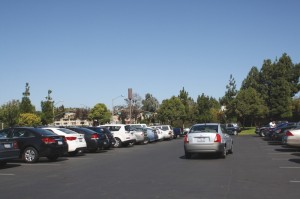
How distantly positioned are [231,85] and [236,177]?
81114 mm

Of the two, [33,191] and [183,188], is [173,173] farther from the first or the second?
[33,191]

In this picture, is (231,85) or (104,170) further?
(231,85)

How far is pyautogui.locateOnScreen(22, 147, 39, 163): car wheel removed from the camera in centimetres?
1678

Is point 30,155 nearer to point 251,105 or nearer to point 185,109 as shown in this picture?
point 251,105

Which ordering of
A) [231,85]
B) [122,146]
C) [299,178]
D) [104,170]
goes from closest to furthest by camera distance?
[299,178]
[104,170]
[122,146]
[231,85]

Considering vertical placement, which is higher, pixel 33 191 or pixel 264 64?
pixel 264 64

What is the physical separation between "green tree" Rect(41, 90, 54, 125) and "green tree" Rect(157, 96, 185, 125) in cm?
2184

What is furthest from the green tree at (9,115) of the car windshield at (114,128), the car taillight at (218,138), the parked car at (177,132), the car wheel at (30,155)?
the car taillight at (218,138)

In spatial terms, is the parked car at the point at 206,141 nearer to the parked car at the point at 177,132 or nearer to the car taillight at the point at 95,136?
the car taillight at the point at 95,136

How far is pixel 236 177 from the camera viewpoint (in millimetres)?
11602

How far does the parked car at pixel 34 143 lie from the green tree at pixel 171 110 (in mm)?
65403

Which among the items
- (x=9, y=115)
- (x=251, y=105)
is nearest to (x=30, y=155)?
(x=251, y=105)

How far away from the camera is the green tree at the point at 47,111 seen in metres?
80.2

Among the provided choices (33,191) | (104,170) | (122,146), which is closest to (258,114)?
(122,146)
